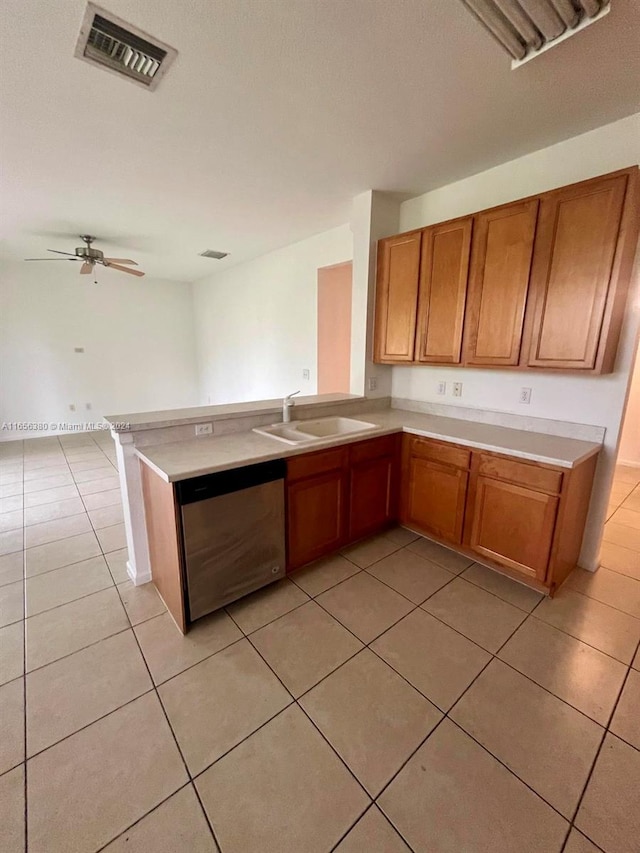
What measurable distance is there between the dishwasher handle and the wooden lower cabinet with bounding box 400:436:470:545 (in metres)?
1.07

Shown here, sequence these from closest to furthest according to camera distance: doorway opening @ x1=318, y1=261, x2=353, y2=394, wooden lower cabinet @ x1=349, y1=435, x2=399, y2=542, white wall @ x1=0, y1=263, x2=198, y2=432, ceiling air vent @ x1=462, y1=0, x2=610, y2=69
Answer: ceiling air vent @ x1=462, y1=0, x2=610, y2=69
wooden lower cabinet @ x1=349, y1=435, x2=399, y2=542
doorway opening @ x1=318, y1=261, x2=353, y2=394
white wall @ x1=0, y1=263, x2=198, y2=432

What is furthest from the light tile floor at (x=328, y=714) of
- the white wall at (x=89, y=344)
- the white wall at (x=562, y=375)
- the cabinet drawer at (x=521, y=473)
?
the white wall at (x=89, y=344)

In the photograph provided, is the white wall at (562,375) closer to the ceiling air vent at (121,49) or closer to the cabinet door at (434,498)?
the cabinet door at (434,498)

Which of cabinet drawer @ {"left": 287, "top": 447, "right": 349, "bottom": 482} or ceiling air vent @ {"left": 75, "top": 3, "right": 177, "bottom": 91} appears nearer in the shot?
ceiling air vent @ {"left": 75, "top": 3, "right": 177, "bottom": 91}

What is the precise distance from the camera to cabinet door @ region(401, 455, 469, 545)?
2.40 metres

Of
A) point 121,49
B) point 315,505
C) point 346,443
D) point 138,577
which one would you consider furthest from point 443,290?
point 138,577

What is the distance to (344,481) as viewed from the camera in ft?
7.86

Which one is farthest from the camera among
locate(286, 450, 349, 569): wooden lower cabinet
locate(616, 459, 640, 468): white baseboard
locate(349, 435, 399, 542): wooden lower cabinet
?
locate(616, 459, 640, 468): white baseboard

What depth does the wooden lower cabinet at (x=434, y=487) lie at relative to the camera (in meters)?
2.38

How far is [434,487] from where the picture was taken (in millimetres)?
2531

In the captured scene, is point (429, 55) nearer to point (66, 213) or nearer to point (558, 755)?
point (558, 755)

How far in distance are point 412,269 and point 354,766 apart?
286cm

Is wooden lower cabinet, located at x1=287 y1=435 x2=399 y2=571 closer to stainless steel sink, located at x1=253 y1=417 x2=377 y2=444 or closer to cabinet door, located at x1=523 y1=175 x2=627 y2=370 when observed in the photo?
stainless steel sink, located at x1=253 y1=417 x2=377 y2=444

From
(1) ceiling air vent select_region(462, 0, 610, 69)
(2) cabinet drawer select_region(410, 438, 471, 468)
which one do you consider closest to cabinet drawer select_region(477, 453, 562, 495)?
(2) cabinet drawer select_region(410, 438, 471, 468)
